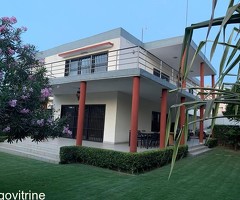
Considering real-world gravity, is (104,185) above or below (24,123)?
below

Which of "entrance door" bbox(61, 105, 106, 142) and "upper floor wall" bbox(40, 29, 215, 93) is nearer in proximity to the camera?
"upper floor wall" bbox(40, 29, 215, 93)

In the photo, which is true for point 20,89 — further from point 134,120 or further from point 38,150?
point 38,150

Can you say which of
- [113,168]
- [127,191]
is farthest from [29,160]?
[127,191]

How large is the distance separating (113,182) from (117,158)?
70.1 inches

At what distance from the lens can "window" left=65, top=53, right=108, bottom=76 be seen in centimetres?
1591

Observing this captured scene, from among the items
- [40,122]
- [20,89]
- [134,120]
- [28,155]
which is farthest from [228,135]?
[20,89]

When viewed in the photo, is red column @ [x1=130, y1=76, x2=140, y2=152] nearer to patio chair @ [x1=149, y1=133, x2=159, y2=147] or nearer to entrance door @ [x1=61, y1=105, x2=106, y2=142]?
patio chair @ [x1=149, y1=133, x2=159, y2=147]

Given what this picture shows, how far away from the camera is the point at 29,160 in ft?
35.5

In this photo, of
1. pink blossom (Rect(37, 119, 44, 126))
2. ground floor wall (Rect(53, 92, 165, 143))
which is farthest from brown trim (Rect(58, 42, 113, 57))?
pink blossom (Rect(37, 119, 44, 126))

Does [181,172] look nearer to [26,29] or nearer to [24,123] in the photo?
[24,123]

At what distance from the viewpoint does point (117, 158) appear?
30.7 feet

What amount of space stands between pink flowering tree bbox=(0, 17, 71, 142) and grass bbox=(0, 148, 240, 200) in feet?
7.19

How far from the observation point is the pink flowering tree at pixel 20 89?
422cm

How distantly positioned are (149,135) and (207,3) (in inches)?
455
